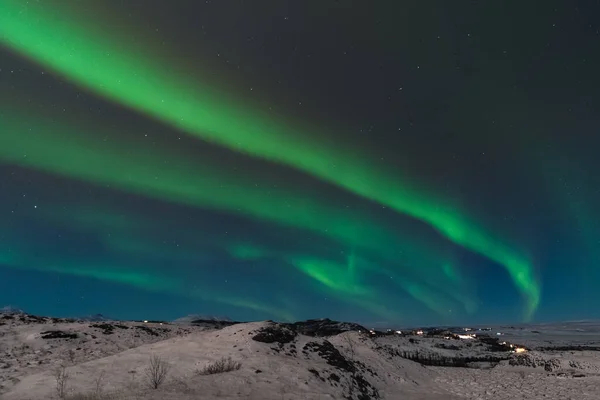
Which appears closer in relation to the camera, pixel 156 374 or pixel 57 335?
pixel 156 374

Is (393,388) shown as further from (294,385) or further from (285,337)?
(294,385)

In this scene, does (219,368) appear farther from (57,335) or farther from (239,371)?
(57,335)

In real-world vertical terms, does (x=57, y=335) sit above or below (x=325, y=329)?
below

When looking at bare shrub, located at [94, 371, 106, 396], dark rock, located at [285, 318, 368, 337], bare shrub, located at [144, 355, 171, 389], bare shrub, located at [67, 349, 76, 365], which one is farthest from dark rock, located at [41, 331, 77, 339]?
dark rock, located at [285, 318, 368, 337]

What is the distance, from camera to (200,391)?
1296 cm

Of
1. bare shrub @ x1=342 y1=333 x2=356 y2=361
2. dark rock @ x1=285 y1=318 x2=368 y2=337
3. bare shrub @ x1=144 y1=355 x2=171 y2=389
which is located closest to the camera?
bare shrub @ x1=144 y1=355 x2=171 y2=389

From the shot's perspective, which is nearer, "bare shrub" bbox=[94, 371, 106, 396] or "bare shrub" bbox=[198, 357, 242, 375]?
"bare shrub" bbox=[94, 371, 106, 396]

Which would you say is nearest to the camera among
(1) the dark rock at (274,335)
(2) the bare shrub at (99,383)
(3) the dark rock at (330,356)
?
(2) the bare shrub at (99,383)

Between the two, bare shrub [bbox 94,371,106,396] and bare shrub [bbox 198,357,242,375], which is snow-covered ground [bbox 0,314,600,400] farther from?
bare shrub [bbox 198,357,242,375]

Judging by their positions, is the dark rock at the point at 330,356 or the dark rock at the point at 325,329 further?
the dark rock at the point at 325,329

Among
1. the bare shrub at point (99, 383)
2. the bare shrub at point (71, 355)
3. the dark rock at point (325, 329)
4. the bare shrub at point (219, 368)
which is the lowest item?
the bare shrub at point (99, 383)

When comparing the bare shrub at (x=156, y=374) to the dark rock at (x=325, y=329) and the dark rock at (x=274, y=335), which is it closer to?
the dark rock at (x=274, y=335)

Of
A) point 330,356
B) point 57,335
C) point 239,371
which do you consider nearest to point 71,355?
point 57,335

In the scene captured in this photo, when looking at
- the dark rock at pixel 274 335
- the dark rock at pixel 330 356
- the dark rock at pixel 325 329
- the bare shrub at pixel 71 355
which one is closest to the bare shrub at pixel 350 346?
the dark rock at pixel 330 356
